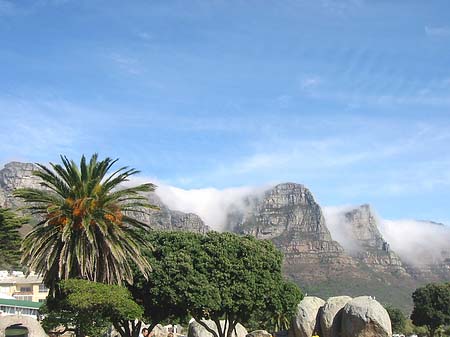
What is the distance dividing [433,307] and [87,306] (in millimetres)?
74359

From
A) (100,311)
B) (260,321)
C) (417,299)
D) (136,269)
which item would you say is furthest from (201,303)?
(417,299)

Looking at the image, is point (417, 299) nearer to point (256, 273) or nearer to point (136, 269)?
point (256, 273)

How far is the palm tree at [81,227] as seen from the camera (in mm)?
Answer: 32844

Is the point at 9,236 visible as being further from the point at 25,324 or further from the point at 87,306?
the point at 87,306

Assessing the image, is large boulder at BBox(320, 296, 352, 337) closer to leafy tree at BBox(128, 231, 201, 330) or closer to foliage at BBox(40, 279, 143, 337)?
leafy tree at BBox(128, 231, 201, 330)

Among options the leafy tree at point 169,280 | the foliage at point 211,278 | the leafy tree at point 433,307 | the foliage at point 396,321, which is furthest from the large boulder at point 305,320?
the foliage at point 396,321

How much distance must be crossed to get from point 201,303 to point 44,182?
13.7 metres

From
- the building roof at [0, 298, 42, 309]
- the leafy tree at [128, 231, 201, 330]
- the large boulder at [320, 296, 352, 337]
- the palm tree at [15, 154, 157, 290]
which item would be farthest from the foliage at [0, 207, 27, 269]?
the building roof at [0, 298, 42, 309]

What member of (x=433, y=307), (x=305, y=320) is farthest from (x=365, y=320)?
(x=433, y=307)

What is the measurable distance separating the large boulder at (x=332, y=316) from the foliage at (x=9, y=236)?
24.7 m

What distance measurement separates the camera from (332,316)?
155ft

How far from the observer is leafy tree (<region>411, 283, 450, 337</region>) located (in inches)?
3570

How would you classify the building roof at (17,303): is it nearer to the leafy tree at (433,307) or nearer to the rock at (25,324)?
the rock at (25,324)

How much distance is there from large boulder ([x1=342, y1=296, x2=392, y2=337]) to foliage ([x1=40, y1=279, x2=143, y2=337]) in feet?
57.3
